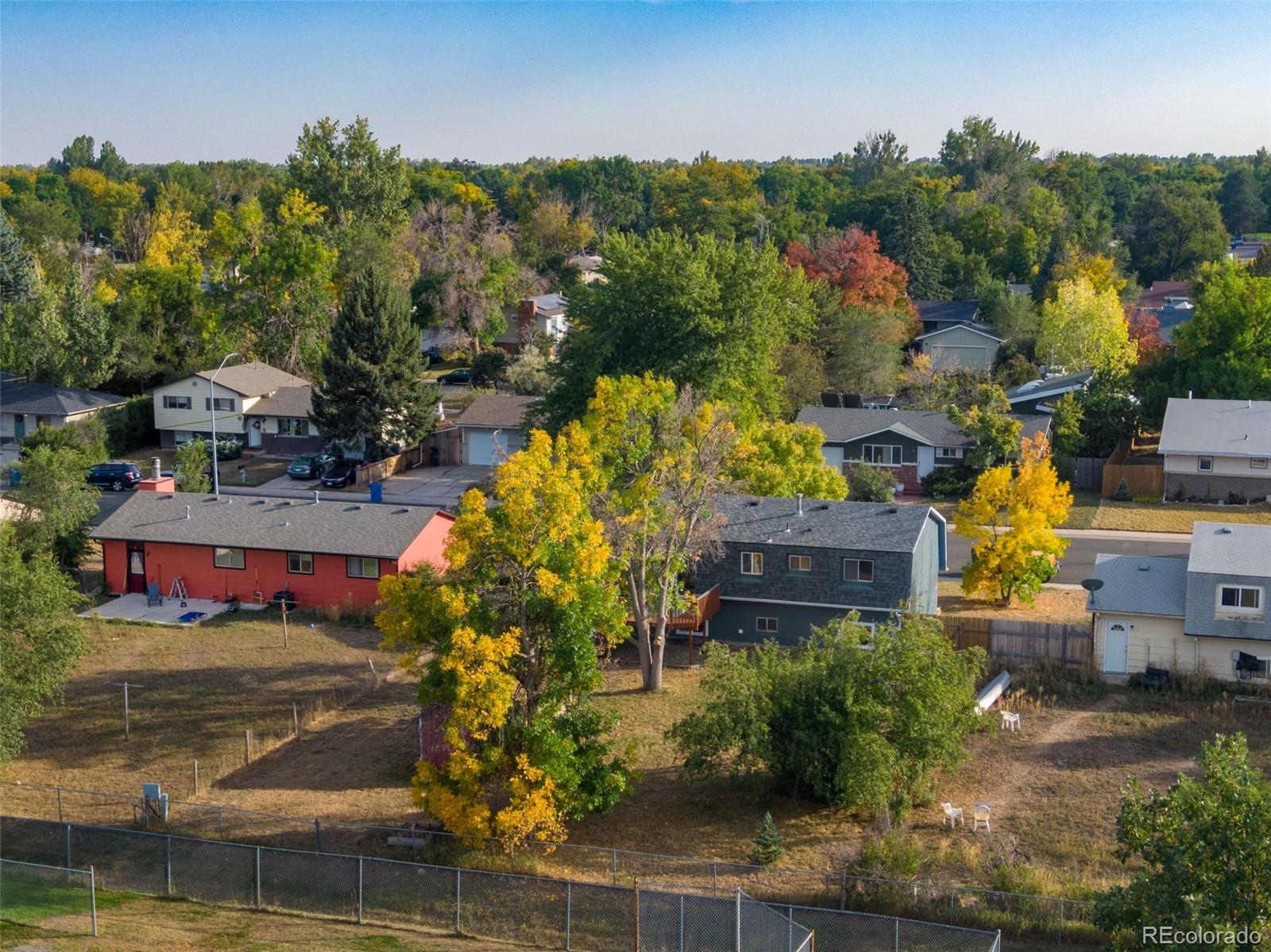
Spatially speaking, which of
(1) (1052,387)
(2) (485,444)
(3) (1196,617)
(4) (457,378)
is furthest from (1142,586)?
(4) (457,378)

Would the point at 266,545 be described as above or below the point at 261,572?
above

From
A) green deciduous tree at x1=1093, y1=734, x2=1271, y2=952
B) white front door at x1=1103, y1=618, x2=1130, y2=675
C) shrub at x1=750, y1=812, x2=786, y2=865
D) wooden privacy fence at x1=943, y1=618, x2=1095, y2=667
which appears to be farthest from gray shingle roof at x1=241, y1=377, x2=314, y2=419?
green deciduous tree at x1=1093, y1=734, x2=1271, y2=952

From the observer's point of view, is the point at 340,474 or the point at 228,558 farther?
the point at 340,474

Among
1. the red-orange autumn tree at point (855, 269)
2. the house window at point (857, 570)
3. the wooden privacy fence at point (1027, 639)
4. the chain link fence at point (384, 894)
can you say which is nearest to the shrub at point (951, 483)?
the house window at point (857, 570)

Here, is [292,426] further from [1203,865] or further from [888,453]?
[1203,865]

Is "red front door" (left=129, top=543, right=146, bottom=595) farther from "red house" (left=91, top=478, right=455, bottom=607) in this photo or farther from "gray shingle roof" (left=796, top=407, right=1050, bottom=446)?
"gray shingle roof" (left=796, top=407, right=1050, bottom=446)

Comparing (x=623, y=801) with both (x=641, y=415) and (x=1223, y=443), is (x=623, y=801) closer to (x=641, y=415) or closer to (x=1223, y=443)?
(x=641, y=415)
